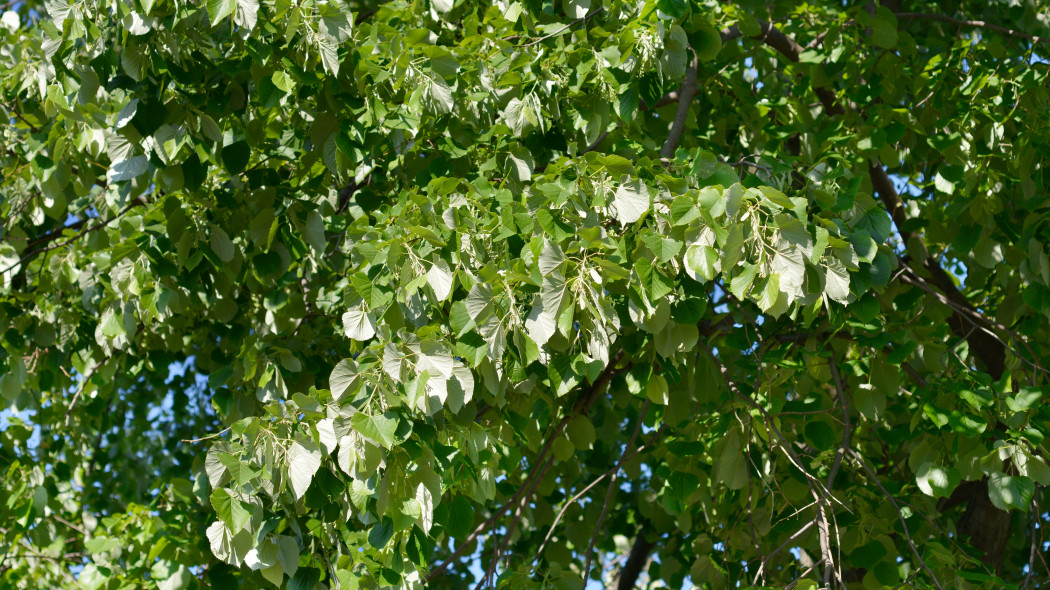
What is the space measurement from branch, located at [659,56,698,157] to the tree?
0.06ft

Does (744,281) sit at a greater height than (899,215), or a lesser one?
greater

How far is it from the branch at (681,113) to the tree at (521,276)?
0.06 ft

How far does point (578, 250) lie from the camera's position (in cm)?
175

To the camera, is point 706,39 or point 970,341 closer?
point 706,39

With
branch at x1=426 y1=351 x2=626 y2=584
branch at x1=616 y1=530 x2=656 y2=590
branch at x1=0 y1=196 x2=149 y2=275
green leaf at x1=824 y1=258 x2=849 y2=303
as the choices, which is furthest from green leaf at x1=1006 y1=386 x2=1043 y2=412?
branch at x1=0 y1=196 x2=149 y2=275

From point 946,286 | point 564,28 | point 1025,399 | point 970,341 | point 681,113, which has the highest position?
point 564,28

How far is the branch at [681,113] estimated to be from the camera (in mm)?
2527

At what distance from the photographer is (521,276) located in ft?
5.83

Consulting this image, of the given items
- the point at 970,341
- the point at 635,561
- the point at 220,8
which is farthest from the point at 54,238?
the point at 970,341

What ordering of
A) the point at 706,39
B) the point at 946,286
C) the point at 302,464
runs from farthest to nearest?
1. the point at 946,286
2. the point at 706,39
3. the point at 302,464

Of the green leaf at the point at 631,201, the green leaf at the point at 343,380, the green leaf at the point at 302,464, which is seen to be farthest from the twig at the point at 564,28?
the green leaf at the point at 302,464

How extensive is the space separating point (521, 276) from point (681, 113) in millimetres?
1100

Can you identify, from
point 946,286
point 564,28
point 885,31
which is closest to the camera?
point 564,28

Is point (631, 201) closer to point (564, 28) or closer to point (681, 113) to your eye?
point (564, 28)
